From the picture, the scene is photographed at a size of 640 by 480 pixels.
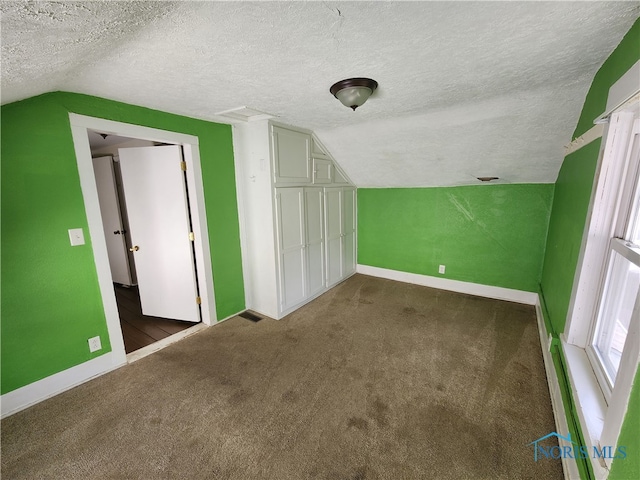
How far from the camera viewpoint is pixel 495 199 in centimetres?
316

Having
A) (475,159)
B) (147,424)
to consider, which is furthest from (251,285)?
(475,159)

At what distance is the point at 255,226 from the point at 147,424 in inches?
72.0

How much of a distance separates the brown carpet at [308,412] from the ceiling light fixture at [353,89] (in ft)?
6.54

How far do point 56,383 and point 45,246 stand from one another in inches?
38.9

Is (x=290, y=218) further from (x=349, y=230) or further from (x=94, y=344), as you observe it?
(x=94, y=344)

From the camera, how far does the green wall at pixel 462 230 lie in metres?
3.03

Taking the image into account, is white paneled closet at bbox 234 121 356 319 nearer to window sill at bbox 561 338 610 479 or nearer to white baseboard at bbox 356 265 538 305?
white baseboard at bbox 356 265 538 305

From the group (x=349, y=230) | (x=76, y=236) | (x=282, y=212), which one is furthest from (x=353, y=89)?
(x=349, y=230)

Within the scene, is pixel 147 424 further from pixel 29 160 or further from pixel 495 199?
pixel 495 199

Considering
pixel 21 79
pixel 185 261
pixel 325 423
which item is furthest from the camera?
pixel 185 261

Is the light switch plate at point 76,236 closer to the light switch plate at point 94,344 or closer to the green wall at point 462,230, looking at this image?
the light switch plate at point 94,344

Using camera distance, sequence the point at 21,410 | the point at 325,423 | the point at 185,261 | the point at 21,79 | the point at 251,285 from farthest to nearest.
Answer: the point at 251,285 → the point at 185,261 → the point at 21,410 → the point at 325,423 → the point at 21,79

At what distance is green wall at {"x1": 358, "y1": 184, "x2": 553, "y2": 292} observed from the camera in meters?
3.03

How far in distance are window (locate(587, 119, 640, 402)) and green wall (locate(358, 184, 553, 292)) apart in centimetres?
189
